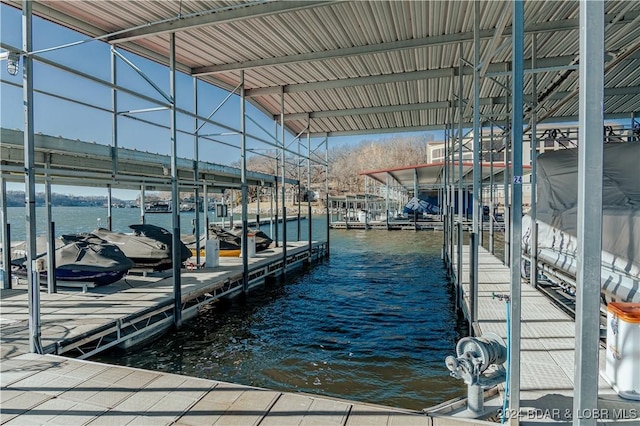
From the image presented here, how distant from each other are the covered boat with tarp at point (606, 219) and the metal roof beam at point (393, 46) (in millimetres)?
2838

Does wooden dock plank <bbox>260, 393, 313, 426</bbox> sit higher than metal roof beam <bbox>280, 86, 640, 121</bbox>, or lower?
lower

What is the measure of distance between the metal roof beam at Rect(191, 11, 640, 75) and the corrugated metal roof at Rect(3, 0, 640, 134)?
0.8 inches

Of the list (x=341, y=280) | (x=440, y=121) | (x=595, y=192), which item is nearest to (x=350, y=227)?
(x=440, y=121)

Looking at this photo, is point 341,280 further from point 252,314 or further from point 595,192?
point 595,192

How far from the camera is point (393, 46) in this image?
8.81m

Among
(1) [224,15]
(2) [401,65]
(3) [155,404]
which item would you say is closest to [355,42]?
(2) [401,65]

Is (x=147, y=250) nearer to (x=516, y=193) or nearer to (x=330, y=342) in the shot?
(x=330, y=342)

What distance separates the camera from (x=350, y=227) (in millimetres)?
34688

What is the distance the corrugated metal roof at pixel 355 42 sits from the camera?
702cm

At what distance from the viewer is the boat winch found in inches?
137

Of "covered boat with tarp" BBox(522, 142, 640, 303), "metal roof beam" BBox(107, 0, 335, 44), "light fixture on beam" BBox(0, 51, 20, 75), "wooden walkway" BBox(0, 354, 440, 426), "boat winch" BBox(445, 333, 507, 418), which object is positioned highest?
"metal roof beam" BBox(107, 0, 335, 44)

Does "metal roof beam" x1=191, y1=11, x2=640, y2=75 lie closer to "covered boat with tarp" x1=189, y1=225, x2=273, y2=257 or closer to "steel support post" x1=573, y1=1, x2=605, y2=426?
"steel support post" x1=573, y1=1, x2=605, y2=426

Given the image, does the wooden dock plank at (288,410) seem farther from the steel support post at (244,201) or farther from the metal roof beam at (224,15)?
the steel support post at (244,201)

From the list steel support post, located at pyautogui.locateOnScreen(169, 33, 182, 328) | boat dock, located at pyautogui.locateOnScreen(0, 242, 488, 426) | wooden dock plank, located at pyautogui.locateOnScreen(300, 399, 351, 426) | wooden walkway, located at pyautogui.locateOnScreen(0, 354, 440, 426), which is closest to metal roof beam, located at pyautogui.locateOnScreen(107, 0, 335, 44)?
steel support post, located at pyautogui.locateOnScreen(169, 33, 182, 328)
